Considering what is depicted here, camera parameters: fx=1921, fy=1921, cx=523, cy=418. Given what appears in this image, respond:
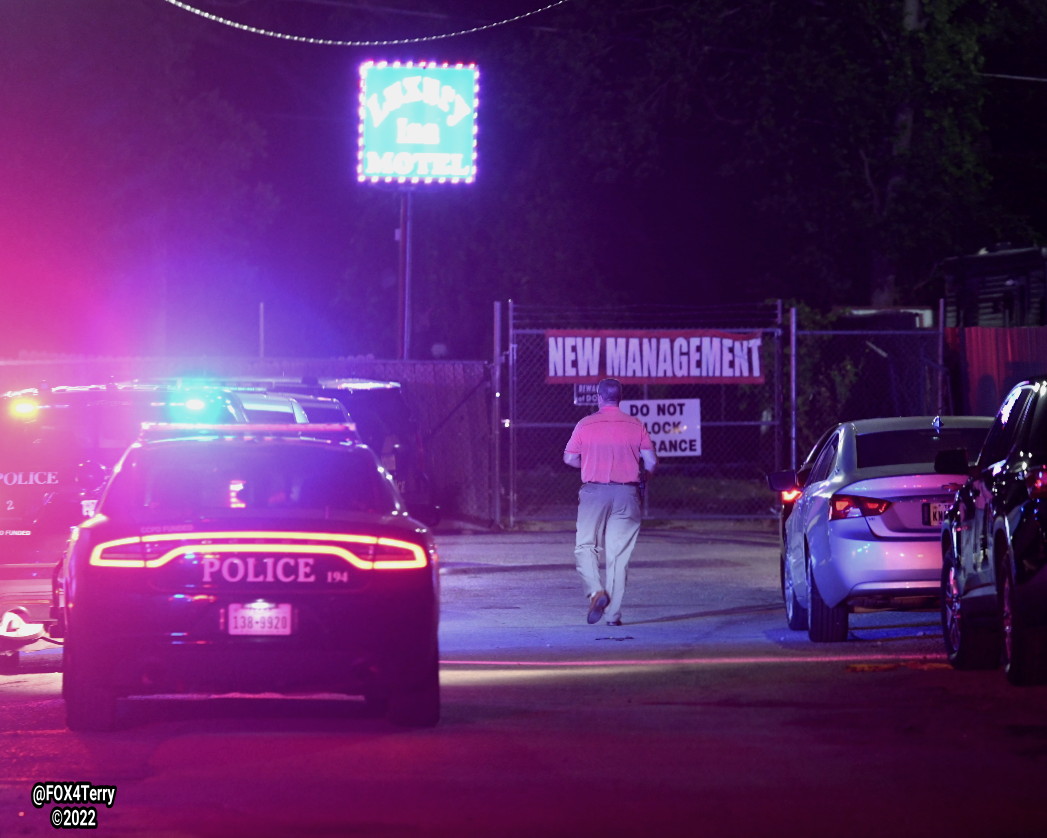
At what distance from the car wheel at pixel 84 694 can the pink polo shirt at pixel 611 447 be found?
5774 millimetres

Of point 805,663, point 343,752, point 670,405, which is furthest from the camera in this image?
point 670,405

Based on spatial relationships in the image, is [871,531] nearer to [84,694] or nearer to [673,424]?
[84,694]

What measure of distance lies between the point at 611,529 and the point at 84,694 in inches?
236

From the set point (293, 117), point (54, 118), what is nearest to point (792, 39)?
point (54, 118)

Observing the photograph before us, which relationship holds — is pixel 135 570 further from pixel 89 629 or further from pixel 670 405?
pixel 670 405

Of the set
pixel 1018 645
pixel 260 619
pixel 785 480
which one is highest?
pixel 785 480

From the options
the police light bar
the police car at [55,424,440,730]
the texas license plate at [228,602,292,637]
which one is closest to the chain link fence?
the police light bar

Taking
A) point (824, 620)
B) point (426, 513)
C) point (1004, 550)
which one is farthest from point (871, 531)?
point (426, 513)

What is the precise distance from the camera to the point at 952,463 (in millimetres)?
11500

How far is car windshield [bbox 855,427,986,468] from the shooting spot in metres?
13.5

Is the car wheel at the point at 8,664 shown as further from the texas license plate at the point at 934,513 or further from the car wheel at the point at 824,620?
the texas license plate at the point at 934,513

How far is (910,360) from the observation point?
2586cm

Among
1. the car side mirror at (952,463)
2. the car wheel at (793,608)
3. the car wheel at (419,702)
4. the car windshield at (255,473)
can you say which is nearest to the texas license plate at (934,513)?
the car side mirror at (952,463)

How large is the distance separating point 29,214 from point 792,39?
831 inches
